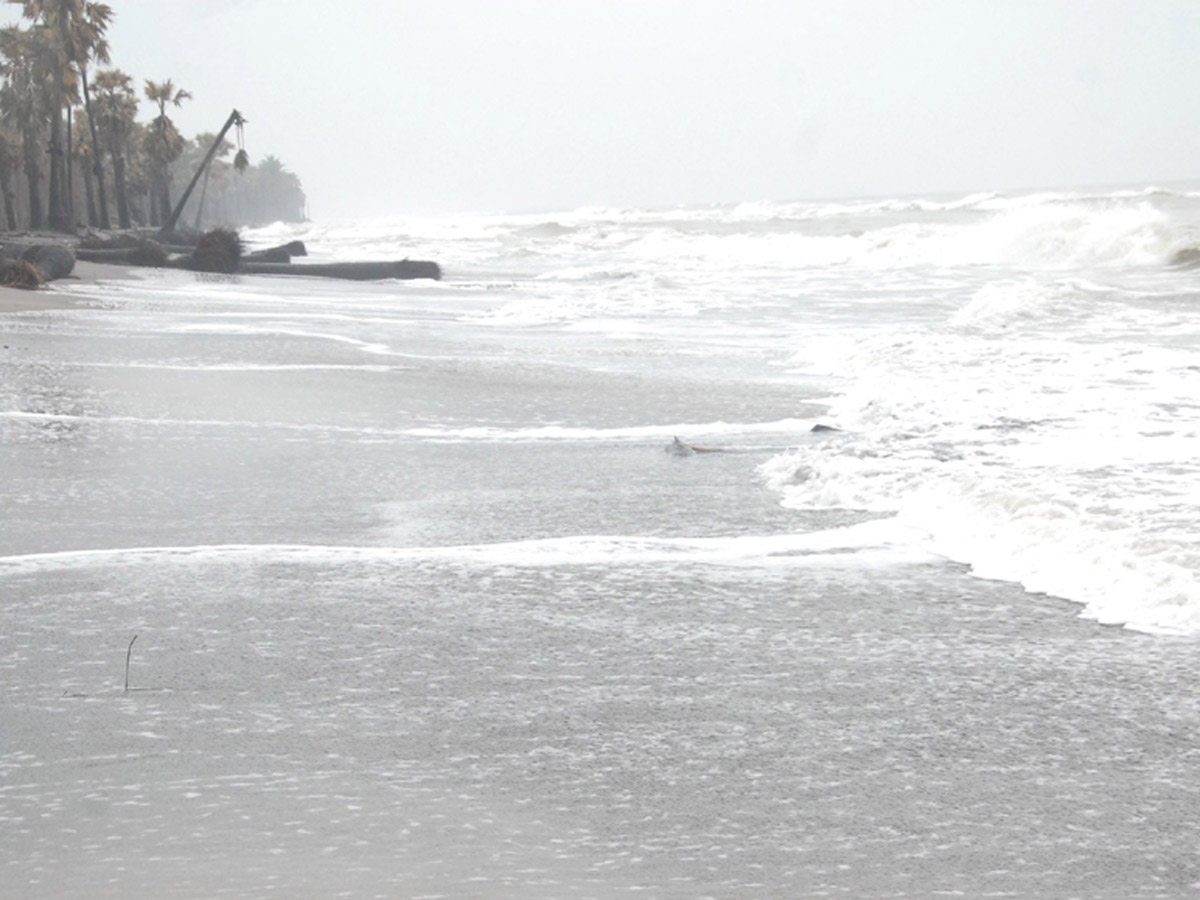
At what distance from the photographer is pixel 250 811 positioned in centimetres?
258

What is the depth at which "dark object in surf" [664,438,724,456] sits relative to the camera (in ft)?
22.4

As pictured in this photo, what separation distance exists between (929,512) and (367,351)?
24.1ft

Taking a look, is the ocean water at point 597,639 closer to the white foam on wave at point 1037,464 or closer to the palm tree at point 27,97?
the white foam on wave at point 1037,464

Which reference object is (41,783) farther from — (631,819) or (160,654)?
(631,819)

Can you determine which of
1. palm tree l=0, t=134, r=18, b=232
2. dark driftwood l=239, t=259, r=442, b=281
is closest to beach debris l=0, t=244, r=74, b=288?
dark driftwood l=239, t=259, r=442, b=281

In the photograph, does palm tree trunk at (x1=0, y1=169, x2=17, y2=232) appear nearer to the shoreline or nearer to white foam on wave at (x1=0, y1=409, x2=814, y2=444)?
the shoreline

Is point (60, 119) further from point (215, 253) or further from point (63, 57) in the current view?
point (215, 253)

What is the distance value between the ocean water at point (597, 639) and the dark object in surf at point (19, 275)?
30.1 ft

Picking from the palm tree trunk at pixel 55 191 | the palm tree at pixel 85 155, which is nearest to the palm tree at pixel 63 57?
the palm tree trunk at pixel 55 191

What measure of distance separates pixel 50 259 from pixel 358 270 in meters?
9.20

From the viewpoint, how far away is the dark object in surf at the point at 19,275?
A: 57.0 feet

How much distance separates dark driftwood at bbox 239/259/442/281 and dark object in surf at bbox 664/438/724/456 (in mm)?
21993

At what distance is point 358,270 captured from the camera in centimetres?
2848

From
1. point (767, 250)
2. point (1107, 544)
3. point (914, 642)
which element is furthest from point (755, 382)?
point (767, 250)
